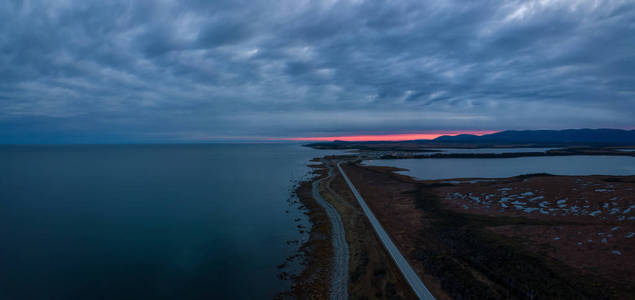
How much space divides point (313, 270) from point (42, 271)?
66.4 ft

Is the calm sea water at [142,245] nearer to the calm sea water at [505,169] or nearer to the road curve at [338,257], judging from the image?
the road curve at [338,257]

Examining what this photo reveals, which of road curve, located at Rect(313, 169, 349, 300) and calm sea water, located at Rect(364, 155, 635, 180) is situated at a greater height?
calm sea water, located at Rect(364, 155, 635, 180)

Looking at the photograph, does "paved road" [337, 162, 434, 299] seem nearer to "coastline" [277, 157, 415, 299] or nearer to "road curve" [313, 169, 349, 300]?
"coastline" [277, 157, 415, 299]

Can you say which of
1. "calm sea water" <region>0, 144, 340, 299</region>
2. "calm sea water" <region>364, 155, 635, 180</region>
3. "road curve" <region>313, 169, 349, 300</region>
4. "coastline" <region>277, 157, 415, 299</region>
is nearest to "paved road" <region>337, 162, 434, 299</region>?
"coastline" <region>277, 157, 415, 299</region>

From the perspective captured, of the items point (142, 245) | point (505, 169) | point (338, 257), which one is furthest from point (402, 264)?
point (505, 169)

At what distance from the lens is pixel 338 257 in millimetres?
19703

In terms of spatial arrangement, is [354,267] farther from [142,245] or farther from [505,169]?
[505,169]

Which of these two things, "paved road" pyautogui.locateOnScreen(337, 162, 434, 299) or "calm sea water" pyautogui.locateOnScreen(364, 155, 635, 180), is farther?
"calm sea water" pyautogui.locateOnScreen(364, 155, 635, 180)

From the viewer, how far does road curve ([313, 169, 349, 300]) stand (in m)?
15.4

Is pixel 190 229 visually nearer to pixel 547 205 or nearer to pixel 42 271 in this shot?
pixel 42 271

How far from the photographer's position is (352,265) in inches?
714

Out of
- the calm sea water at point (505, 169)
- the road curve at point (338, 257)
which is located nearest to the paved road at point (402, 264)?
the road curve at point (338, 257)

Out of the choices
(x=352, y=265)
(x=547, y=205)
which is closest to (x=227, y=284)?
(x=352, y=265)

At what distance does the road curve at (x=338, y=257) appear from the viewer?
1544 centimetres
